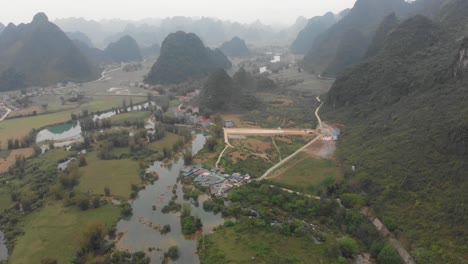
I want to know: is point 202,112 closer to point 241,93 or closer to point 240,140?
point 241,93

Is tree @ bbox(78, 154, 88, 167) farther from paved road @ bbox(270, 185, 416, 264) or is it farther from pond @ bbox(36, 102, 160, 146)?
paved road @ bbox(270, 185, 416, 264)

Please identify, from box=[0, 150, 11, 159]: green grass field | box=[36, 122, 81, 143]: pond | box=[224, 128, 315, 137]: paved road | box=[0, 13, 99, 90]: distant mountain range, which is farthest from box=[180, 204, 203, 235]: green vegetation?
box=[0, 13, 99, 90]: distant mountain range

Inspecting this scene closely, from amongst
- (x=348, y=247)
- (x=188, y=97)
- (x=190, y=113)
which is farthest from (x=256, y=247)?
(x=188, y=97)

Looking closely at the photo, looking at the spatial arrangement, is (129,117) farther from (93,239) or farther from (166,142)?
(93,239)

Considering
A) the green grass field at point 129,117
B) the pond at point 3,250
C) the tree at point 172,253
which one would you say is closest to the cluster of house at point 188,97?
the green grass field at point 129,117

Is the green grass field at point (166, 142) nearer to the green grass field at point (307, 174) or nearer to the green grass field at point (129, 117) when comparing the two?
the green grass field at point (129, 117)

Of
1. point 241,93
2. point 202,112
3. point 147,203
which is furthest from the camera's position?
point 241,93

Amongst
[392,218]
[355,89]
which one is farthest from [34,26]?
[392,218]
